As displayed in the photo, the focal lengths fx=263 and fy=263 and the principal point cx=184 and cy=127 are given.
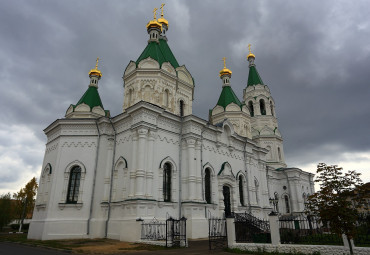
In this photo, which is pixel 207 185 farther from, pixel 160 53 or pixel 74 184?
pixel 160 53

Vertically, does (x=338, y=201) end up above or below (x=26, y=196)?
below

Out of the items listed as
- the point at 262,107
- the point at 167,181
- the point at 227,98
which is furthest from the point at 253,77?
the point at 167,181

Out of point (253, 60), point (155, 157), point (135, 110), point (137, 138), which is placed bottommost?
point (155, 157)

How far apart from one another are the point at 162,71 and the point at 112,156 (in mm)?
6769

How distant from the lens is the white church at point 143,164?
1434 cm

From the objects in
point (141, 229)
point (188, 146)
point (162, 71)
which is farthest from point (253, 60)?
point (141, 229)

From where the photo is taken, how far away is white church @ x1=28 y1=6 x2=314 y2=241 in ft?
47.0

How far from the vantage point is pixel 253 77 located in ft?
109

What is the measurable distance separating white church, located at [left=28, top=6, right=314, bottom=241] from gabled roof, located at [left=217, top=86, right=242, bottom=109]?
196 inches

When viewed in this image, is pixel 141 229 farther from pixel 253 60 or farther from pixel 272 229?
pixel 253 60

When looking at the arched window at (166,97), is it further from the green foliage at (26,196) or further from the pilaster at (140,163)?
the green foliage at (26,196)

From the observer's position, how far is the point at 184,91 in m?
20.5

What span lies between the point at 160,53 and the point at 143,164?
31.3 feet

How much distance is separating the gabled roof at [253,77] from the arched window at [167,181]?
20.8 metres
